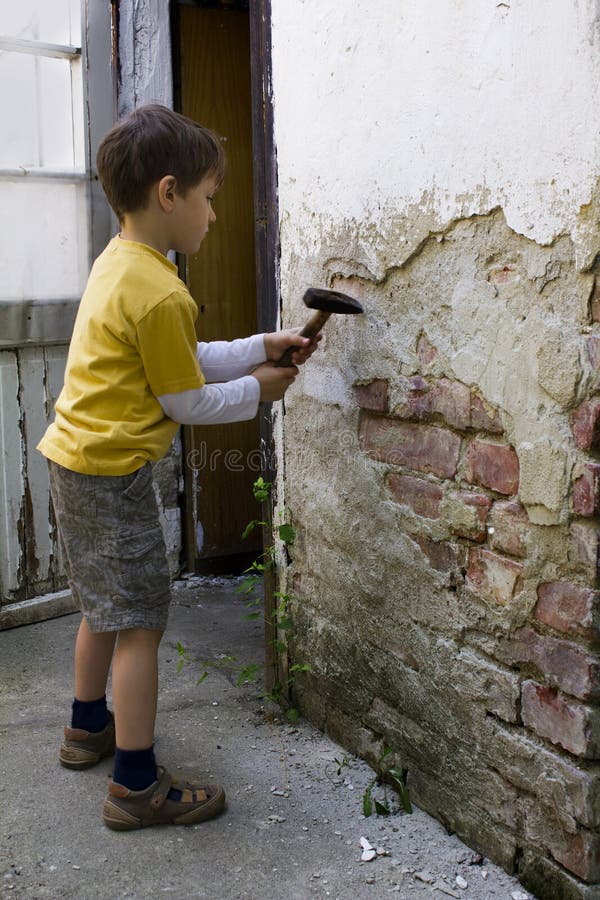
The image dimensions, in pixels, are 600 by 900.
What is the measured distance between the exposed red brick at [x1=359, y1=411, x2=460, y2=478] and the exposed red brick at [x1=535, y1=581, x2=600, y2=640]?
34 centimetres

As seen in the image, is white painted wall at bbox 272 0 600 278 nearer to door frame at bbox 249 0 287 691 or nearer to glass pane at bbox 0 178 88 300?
door frame at bbox 249 0 287 691

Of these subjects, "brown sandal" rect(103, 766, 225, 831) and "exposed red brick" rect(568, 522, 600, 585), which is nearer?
"exposed red brick" rect(568, 522, 600, 585)

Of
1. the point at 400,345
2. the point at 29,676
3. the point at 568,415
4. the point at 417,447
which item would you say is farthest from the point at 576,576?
the point at 29,676

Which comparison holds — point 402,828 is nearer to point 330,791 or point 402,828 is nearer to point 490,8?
point 330,791

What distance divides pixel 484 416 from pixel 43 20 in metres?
Result: 2.32

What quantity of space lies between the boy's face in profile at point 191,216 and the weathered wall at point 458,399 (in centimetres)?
30

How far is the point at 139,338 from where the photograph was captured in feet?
6.66

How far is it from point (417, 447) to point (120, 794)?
3.32 ft

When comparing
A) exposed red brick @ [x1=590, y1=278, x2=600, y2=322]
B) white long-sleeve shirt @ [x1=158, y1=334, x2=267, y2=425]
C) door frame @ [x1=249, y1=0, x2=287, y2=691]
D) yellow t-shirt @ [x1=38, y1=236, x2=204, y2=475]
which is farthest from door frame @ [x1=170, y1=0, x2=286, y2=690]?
exposed red brick @ [x1=590, y1=278, x2=600, y2=322]

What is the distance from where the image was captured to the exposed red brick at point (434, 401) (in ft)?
6.27

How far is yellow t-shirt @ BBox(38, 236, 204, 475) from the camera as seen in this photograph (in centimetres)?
203

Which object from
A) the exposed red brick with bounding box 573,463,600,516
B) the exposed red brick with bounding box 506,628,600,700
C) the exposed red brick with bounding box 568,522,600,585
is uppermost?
the exposed red brick with bounding box 573,463,600,516

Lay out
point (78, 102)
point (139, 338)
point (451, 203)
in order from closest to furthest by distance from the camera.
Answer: point (451, 203)
point (139, 338)
point (78, 102)

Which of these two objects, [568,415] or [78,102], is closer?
[568,415]
